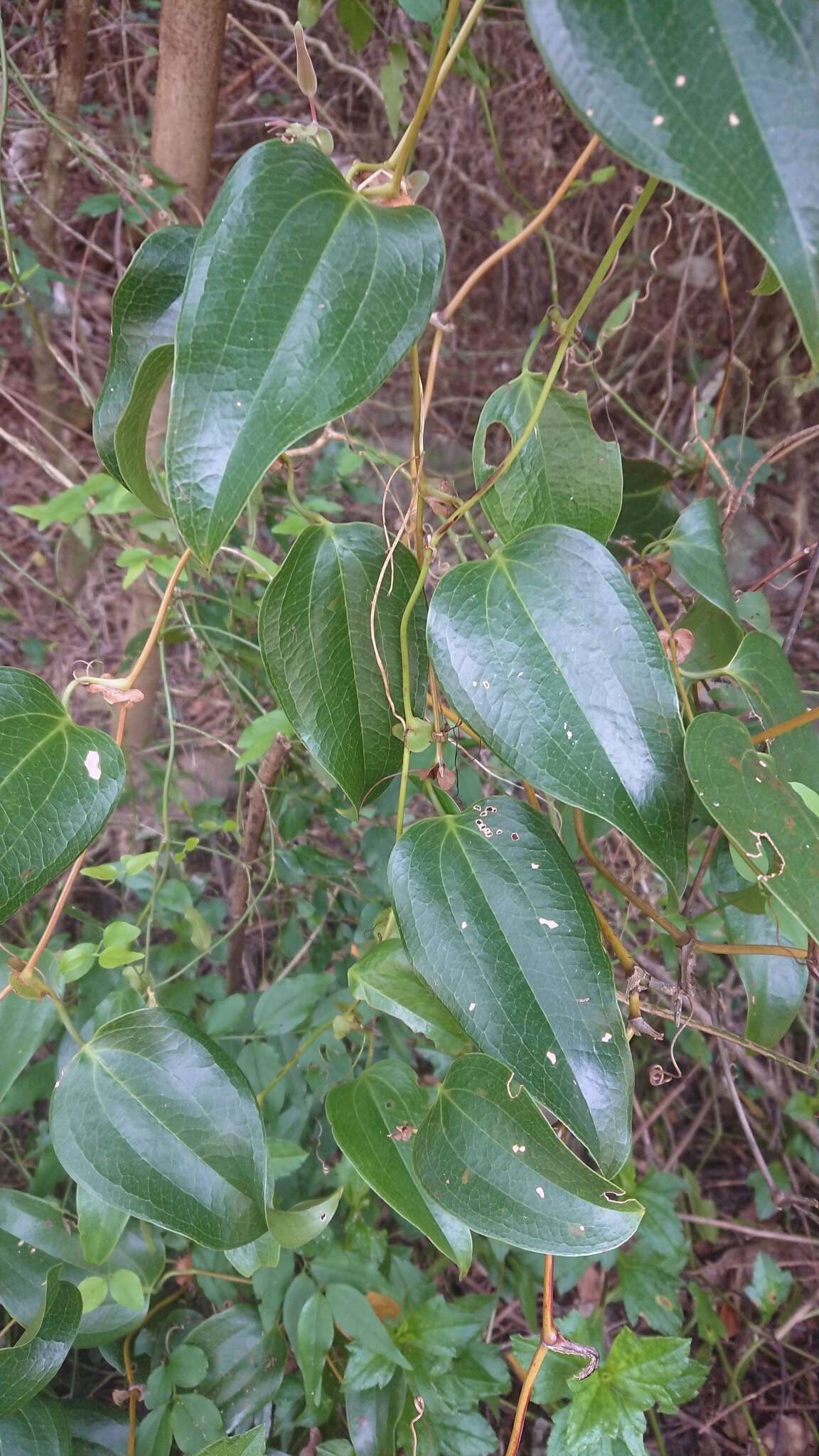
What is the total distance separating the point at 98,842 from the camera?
119 centimetres

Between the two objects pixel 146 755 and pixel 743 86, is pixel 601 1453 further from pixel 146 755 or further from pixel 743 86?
pixel 146 755

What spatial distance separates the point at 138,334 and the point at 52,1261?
604mm

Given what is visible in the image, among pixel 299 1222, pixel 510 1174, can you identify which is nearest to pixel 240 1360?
pixel 299 1222

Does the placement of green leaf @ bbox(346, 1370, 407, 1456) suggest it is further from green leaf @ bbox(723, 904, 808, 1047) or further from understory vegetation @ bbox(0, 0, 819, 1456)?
green leaf @ bbox(723, 904, 808, 1047)

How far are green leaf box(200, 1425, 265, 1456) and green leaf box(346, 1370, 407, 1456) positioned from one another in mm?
180

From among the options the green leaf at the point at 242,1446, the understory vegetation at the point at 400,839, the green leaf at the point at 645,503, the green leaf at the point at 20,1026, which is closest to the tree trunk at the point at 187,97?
the understory vegetation at the point at 400,839

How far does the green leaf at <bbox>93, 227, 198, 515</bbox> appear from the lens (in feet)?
1.38

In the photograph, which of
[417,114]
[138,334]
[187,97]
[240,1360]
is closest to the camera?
[417,114]

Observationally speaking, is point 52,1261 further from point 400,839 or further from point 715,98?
point 715,98

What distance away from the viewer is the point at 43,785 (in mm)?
387

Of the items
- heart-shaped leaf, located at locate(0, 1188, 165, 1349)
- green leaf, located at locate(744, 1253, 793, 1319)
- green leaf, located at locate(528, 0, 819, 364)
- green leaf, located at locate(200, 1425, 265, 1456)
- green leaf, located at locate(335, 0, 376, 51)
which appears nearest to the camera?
green leaf, located at locate(528, 0, 819, 364)

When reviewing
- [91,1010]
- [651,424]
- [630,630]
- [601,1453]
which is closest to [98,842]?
[91,1010]

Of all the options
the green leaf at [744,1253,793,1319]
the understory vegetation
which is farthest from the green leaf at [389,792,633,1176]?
the green leaf at [744,1253,793,1319]

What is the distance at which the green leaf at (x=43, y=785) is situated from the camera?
1.19 feet
